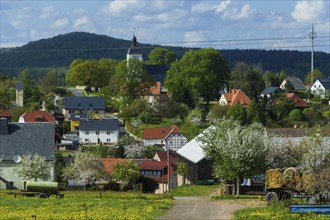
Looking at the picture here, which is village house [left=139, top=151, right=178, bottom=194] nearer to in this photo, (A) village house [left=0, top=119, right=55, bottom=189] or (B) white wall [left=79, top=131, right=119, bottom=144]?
(A) village house [left=0, top=119, right=55, bottom=189]

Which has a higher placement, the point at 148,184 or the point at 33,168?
the point at 33,168

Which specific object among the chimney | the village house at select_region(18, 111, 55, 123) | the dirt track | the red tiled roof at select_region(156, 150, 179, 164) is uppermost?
Result: the village house at select_region(18, 111, 55, 123)

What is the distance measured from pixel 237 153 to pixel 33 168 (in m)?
15.3

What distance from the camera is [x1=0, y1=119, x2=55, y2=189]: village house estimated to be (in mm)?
51688

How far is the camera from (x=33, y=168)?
162 feet

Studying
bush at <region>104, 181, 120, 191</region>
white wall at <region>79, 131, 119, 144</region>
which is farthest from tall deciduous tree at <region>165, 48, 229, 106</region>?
bush at <region>104, 181, 120, 191</region>

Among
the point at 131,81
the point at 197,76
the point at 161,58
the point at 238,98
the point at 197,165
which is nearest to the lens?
the point at 197,165

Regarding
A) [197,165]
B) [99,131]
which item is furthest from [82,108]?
[197,165]

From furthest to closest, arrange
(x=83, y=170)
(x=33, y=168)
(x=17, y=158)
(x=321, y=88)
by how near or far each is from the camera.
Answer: (x=321, y=88)
(x=83, y=170)
(x=17, y=158)
(x=33, y=168)

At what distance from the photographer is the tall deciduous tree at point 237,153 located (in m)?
39.9

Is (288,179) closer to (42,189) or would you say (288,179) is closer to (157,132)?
(42,189)

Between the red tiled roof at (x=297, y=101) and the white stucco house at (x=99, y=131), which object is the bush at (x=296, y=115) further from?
the white stucco house at (x=99, y=131)

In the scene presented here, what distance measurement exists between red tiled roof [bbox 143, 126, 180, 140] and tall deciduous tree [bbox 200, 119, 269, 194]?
42819 mm

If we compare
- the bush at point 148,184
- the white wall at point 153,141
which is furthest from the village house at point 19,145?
the white wall at point 153,141
